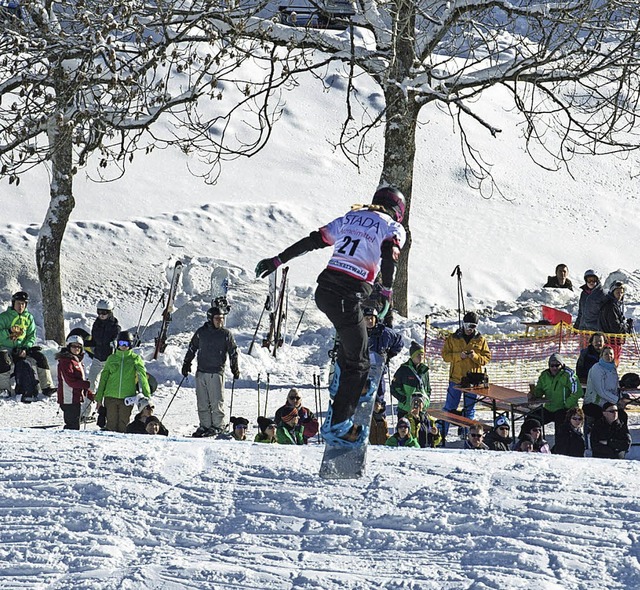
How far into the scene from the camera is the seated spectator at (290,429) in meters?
10.5

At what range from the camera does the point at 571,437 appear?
1074cm

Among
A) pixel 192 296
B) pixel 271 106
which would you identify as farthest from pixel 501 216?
pixel 192 296

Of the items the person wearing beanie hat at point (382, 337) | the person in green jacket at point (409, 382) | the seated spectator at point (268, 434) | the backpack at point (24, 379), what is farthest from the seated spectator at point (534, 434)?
the backpack at point (24, 379)

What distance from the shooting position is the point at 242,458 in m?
7.52

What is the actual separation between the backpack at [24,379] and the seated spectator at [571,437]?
22.8ft

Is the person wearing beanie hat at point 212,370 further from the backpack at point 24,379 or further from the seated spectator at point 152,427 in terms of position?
the backpack at point 24,379

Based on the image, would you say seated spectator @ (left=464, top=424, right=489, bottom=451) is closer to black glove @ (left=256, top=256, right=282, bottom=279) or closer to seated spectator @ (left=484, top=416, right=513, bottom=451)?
seated spectator @ (left=484, top=416, right=513, bottom=451)

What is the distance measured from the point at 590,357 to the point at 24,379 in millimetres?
7212

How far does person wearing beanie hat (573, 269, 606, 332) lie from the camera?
48.0 feet

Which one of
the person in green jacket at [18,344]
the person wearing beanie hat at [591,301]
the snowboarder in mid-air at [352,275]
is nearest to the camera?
the snowboarder in mid-air at [352,275]

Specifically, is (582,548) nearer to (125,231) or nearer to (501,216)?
(125,231)

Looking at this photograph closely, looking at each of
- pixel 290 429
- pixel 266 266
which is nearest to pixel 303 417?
pixel 290 429

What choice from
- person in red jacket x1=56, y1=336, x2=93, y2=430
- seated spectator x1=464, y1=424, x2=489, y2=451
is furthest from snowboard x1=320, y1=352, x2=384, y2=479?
person in red jacket x1=56, y1=336, x2=93, y2=430

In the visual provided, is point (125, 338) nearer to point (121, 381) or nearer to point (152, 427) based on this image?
point (121, 381)
